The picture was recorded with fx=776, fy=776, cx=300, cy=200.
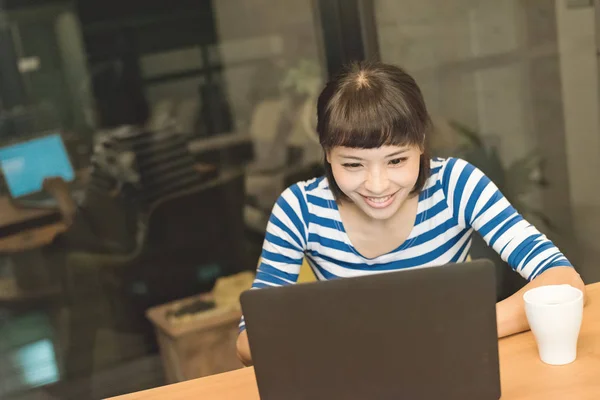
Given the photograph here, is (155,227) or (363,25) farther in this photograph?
(155,227)

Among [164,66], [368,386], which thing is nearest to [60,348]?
[164,66]

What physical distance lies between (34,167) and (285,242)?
1549mm

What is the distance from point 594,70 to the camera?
9.56 ft

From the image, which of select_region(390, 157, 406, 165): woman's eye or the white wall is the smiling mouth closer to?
select_region(390, 157, 406, 165): woman's eye

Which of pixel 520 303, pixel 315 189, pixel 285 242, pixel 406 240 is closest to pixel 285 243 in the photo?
pixel 285 242

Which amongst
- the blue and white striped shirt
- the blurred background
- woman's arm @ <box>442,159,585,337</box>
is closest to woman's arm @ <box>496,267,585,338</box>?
woman's arm @ <box>442,159,585,337</box>

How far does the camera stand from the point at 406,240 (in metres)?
1.60

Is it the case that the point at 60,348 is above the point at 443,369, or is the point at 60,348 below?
below

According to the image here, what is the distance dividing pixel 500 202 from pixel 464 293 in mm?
649

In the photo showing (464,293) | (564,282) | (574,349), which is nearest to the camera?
(464,293)

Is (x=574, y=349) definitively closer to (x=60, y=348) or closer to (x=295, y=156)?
(x=295, y=156)

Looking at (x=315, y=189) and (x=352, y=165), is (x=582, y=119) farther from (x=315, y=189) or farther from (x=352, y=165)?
(x=352, y=165)

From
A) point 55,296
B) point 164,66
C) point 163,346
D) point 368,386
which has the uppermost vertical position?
point 164,66

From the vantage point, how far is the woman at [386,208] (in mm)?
1405
